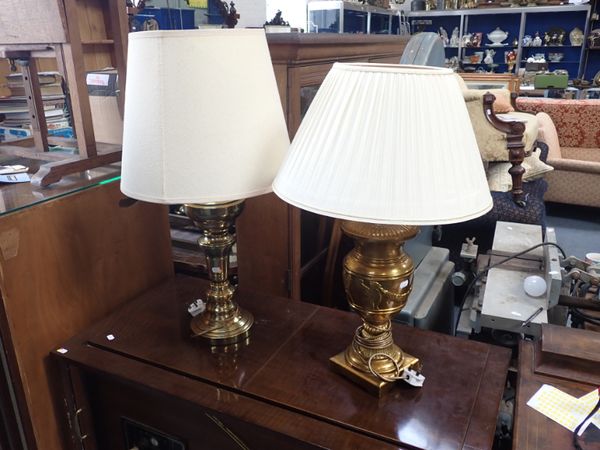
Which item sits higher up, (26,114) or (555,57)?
(26,114)

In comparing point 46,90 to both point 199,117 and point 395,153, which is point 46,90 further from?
point 395,153

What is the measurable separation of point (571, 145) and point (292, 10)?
9.43 ft

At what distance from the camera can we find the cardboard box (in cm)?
125

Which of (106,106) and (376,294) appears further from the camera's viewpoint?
(106,106)

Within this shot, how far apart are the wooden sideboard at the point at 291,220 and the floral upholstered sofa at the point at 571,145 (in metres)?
2.66

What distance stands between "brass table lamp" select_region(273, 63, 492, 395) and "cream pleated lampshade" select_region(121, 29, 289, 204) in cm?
12

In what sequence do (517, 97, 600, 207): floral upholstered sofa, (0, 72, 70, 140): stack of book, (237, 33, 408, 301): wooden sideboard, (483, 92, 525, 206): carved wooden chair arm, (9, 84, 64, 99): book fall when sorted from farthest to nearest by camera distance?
(517, 97, 600, 207): floral upholstered sofa → (483, 92, 525, 206): carved wooden chair arm → (9, 84, 64, 99): book → (0, 72, 70, 140): stack of book → (237, 33, 408, 301): wooden sideboard

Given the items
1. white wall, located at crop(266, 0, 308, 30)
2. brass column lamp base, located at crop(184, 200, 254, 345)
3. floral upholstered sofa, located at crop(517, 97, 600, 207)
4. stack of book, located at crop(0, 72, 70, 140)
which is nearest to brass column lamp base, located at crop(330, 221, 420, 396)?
brass column lamp base, located at crop(184, 200, 254, 345)

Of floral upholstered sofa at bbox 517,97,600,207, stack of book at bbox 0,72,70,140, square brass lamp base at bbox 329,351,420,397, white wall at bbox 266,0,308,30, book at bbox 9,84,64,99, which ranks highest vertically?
white wall at bbox 266,0,308,30

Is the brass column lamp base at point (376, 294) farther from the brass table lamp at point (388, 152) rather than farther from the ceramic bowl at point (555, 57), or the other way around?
the ceramic bowl at point (555, 57)

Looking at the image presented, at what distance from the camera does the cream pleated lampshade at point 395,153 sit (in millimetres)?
593

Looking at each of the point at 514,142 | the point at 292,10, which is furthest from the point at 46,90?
the point at 292,10

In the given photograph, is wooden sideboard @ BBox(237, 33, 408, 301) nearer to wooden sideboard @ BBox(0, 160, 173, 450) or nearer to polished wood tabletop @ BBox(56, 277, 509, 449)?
polished wood tabletop @ BBox(56, 277, 509, 449)

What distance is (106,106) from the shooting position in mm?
1272
